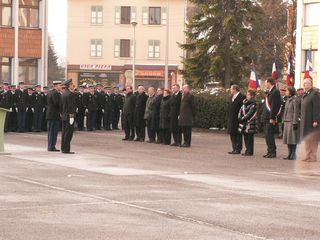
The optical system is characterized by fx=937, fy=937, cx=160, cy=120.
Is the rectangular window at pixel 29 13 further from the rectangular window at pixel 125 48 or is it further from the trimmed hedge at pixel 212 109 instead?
the rectangular window at pixel 125 48

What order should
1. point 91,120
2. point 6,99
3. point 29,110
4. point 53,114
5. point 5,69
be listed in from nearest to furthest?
point 53,114 → point 6,99 → point 29,110 → point 91,120 → point 5,69

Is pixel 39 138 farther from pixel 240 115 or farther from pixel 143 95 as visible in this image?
pixel 240 115

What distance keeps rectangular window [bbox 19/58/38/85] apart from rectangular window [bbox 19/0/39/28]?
1.94 m

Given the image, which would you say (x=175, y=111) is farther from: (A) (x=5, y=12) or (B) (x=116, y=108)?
(A) (x=5, y=12)

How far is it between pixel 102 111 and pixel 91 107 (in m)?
1.23

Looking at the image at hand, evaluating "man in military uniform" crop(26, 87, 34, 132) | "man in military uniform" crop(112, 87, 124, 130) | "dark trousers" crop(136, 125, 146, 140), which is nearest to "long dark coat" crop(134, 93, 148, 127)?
"dark trousers" crop(136, 125, 146, 140)

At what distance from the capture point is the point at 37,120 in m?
36.6

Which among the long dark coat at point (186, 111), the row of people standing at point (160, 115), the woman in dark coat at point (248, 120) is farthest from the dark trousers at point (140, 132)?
the woman in dark coat at point (248, 120)

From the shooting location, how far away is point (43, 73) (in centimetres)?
5144

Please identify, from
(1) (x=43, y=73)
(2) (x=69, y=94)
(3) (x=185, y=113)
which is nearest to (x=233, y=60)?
(1) (x=43, y=73)

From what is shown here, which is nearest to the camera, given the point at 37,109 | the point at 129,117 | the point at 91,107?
the point at 129,117

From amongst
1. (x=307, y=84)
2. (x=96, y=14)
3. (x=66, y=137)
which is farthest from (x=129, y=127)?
(x=96, y=14)

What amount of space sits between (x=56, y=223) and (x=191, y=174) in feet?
24.2

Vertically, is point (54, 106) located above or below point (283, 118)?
above
